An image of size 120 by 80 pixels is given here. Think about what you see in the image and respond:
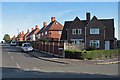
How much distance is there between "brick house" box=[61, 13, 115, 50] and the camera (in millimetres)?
52906

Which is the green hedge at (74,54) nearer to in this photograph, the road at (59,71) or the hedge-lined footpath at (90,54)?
the hedge-lined footpath at (90,54)

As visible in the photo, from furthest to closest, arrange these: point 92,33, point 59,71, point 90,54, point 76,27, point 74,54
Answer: point 76,27 < point 92,33 < point 74,54 < point 90,54 < point 59,71

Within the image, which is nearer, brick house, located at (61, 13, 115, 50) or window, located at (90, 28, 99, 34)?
brick house, located at (61, 13, 115, 50)

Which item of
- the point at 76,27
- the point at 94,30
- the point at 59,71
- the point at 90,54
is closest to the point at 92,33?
the point at 94,30

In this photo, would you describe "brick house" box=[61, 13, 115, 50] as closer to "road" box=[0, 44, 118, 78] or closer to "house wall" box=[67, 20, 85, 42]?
"house wall" box=[67, 20, 85, 42]

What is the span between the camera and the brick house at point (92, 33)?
5291 cm

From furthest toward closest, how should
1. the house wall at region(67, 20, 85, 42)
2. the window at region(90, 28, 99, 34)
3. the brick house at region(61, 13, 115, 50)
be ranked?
the house wall at region(67, 20, 85, 42), the window at region(90, 28, 99, 34), the brick house at region(61, 13, 115, 50)

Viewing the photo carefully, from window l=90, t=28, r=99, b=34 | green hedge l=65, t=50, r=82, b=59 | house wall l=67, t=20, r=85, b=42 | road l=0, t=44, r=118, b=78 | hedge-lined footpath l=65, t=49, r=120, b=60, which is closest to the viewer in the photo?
road l=0, t=44, r=118, b=78

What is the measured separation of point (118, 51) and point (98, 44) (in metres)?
17.0

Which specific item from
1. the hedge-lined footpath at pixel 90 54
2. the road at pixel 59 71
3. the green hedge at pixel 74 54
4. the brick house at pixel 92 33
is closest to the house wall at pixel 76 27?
the brick house at pixel 92 33

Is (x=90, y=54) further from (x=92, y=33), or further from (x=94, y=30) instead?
(x=94, y=30)

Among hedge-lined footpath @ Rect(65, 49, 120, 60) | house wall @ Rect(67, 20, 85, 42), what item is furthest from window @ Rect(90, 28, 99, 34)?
hedge-lined footpath @ Rect(65, 49, 120, 60)

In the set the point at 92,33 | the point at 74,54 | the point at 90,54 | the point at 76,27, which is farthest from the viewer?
the point at 76,27

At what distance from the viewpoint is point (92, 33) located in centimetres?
5319
